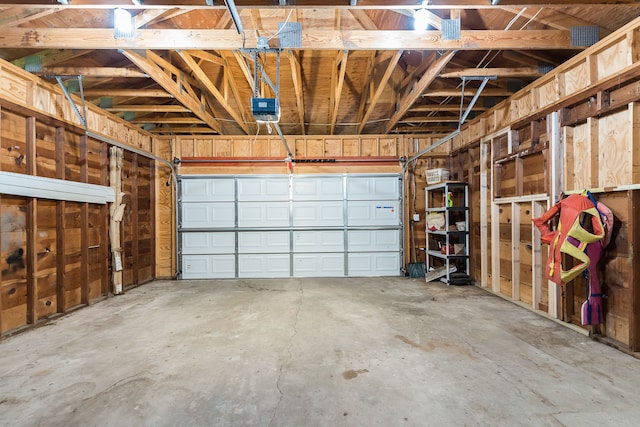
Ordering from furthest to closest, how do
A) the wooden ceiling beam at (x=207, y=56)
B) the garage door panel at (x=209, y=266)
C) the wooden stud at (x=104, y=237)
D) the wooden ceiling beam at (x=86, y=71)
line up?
1. the garage door panel at (x=209, y=266)
2. the wooden stud at (x=104, y=237)
3. the wooden ceiling beam at (x=207, y=56)
4. the wooden ceiling beam at (x=86, y=71)

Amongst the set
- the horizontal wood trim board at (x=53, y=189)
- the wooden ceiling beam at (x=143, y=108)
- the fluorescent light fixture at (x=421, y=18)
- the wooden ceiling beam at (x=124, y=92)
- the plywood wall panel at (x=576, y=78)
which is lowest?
the horizontal wood trim board at (x=53, y=189)

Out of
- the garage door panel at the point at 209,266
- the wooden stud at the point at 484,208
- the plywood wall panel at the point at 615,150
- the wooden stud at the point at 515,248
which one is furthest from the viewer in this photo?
the garage door panel at the point at 209,266

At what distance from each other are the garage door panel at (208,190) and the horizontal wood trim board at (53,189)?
5.29 ft

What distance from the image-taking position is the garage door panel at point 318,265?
249 inches

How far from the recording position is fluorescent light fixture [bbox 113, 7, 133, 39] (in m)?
2.93

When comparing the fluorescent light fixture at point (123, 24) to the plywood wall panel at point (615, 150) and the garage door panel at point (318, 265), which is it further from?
the plywood wall panel at point (615, 150)

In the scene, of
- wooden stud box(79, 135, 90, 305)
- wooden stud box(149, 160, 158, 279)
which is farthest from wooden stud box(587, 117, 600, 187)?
wooden stud box(149, 160, 158, 279)

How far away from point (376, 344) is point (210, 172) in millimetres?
5224

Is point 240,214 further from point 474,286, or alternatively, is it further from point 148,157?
point 474,286

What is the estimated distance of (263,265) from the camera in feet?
20.7

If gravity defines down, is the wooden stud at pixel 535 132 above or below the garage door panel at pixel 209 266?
above

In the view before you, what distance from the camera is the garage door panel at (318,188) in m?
6.35

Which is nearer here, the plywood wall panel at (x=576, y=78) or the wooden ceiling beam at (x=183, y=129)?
the plywood wall panel at (x=576, y=78)

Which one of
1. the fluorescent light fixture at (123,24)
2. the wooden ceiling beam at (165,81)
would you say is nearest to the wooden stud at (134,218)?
the wooden ceiling beam at (165,81)
